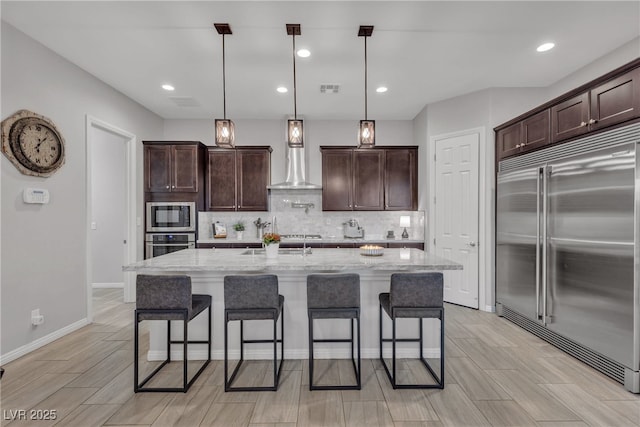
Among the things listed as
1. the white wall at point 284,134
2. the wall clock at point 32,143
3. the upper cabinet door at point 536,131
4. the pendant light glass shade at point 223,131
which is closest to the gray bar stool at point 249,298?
the pendant light glass shade at point 223,131

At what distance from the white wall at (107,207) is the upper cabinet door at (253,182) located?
2.15 m

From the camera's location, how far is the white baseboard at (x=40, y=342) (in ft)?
8.96

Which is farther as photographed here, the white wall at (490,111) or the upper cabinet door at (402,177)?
the upper cabinet door at (402,177)

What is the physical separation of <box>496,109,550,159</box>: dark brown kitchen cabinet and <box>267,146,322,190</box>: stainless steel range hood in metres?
2.68

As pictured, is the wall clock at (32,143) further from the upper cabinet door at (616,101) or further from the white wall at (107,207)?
the upper cabinet door at (616,101)

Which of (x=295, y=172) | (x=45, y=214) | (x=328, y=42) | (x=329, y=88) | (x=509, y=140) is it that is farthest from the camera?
(x=295, y=172)

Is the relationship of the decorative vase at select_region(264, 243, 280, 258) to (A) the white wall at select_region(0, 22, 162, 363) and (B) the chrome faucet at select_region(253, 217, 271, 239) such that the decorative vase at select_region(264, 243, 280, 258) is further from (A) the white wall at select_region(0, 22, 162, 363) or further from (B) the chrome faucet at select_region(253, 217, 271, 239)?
(B) the chrome faucet at select_region(253, 217, 271, 239)

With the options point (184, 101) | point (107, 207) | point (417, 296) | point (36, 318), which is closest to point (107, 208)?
point (107, 207)

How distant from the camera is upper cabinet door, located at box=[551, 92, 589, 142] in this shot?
9.08 ft

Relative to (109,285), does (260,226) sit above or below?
above

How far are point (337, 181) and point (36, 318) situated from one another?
4.10m

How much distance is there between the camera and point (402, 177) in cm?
528

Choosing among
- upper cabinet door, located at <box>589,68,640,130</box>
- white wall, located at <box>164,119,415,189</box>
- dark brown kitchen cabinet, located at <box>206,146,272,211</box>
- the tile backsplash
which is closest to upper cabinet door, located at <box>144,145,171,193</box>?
dark brown kitchen cabinet, located at <box>206,146,272,211</box>

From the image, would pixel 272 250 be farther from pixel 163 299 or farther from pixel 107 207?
pixel 107 207
